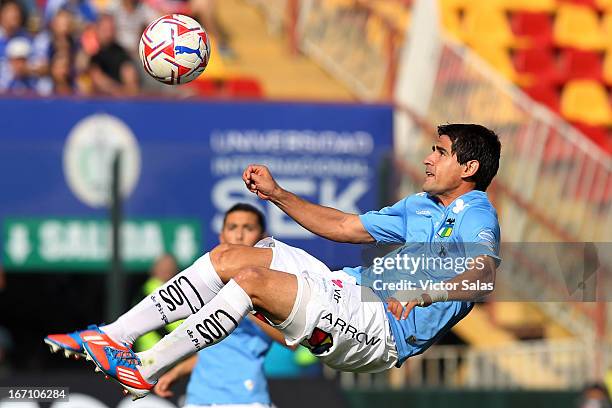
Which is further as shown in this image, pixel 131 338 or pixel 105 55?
pixel 105 55

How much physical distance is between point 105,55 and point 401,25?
3.74 meters

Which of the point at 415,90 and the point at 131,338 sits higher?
the point at 415,90

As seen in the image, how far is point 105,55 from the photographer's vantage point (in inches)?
582

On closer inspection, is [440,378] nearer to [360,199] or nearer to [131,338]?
→ [360,199]

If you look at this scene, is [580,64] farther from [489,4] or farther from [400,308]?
[400,308]

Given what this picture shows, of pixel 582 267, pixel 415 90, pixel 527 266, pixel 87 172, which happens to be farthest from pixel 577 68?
pixel 87 172

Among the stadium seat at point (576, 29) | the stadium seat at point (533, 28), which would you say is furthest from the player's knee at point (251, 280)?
the stadium seat at point (576, 29)

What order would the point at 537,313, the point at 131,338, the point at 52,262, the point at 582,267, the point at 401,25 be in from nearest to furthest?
the point at 131,338 < the point at 582,267 < the point at 52,262 < the point at 537,313 < the point at 401,25

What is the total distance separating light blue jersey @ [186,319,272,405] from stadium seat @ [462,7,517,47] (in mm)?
8673

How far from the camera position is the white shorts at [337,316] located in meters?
7.38

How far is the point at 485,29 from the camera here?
1717cm

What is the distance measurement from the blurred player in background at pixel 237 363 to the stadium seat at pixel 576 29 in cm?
981

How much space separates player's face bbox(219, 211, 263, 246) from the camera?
9016 mm

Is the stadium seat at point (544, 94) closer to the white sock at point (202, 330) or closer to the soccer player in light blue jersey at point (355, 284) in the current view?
the soccer player in light blue jersey at point (355, 284)
